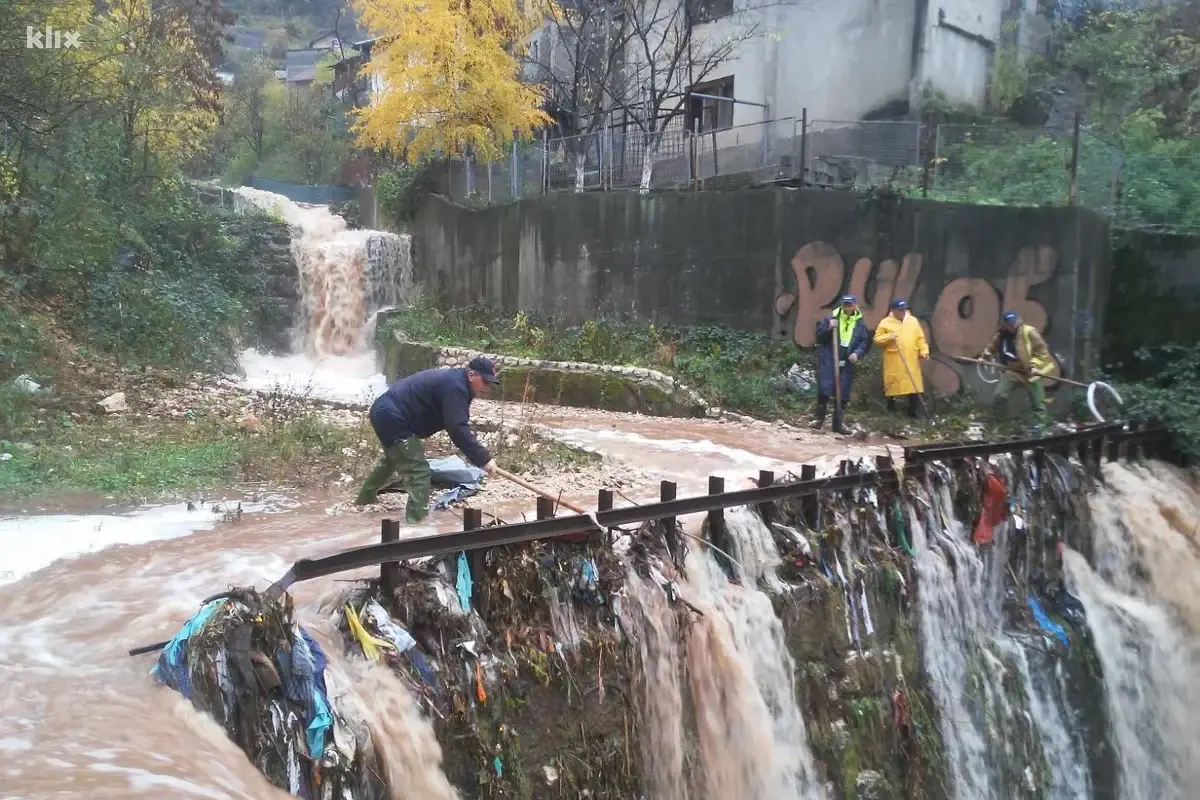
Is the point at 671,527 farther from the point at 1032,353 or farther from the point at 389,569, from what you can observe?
the point at 1032,353

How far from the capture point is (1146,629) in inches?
374

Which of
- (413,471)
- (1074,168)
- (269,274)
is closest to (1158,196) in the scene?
(1074,168)

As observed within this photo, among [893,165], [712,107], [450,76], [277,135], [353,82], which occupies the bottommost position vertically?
[893,165]

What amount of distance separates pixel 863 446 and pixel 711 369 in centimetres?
358

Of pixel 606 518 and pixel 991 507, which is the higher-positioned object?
pixel 606 518

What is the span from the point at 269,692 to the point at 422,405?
8.94 feet

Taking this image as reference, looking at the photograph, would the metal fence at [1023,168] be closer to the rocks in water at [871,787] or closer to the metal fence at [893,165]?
the metal fence at [893,165]

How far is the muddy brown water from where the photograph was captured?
3.45 metres

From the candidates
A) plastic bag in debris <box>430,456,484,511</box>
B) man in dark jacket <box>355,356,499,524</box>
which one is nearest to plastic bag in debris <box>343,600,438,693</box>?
man in dark jacket <box>355,356,499,524</box>

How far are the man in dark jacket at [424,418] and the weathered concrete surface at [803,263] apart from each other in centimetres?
835

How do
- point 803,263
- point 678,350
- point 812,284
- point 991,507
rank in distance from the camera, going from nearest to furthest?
point 991,507, point 812,284, point 803,263, point 678,350

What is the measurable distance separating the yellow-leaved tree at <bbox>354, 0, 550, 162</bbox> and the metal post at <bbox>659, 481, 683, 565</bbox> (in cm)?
1620

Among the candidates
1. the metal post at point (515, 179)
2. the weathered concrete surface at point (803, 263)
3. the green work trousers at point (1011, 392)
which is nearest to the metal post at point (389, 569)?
the green work trousers at point (1011, 392)

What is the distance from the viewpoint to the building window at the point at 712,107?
21.0 m
